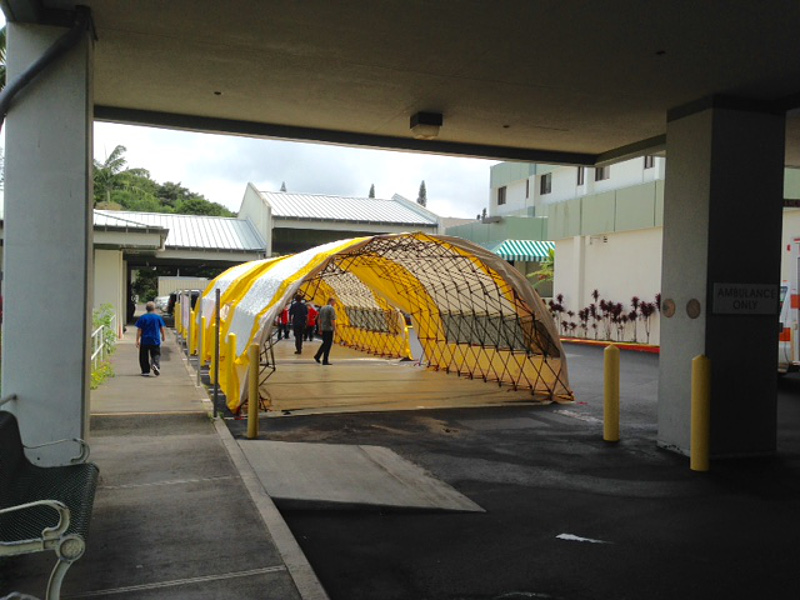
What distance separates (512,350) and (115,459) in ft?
29.6

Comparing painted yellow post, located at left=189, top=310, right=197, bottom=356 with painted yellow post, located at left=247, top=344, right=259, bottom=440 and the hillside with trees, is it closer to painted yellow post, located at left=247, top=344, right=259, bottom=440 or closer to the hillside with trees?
painted yellow post, located at left=247, top=344, right=259, bottom=440

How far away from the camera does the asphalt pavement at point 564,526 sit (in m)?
5.18

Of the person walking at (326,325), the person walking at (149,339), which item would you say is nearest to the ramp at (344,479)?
the person walking at (149,339)

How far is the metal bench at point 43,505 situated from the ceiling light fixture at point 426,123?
228 inches

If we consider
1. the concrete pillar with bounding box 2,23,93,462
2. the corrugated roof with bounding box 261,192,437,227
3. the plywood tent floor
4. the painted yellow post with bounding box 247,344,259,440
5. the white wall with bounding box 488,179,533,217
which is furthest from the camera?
the white wall with bounding box 488,179,533,217

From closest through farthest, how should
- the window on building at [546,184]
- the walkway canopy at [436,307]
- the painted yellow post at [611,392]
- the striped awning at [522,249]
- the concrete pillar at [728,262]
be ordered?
1. the concrete pillar at [728,262]
2. the painted yellow post at [611,392]
3. the walkway canopy at [436,307]
4. the striped awning at [522,249]
5. the window on building at [546,184]

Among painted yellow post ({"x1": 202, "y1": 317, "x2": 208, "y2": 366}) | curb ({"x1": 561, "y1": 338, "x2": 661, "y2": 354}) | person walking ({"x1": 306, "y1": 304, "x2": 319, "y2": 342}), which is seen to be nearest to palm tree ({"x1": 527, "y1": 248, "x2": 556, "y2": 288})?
curb ({"x1": 561, "y1": 338, "x2": 661, "y2": 354})

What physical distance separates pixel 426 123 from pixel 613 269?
2177cm

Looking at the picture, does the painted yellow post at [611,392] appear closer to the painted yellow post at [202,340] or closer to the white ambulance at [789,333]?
the white ambulance at [789,333]

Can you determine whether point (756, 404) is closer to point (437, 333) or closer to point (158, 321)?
point (437, 333)

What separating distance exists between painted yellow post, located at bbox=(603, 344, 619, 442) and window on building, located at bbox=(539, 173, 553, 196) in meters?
32.2

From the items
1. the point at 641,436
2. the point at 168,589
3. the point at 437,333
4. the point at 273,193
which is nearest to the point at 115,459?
the point at 168,589

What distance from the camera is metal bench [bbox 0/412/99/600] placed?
3.82m

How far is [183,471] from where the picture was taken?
752 cm
